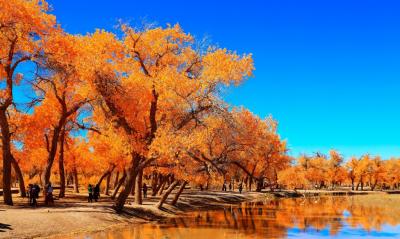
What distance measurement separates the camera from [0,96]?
31156 millimetres

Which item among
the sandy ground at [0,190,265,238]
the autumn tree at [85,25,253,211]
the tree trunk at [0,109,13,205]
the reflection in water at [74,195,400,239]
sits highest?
the autumn tree at [85,25,253,211]

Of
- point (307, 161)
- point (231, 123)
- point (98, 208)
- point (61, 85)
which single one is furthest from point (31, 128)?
point (307, 161)

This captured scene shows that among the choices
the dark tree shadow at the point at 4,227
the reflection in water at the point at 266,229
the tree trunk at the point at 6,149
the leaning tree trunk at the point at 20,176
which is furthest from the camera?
the leaning tree trunk at the point at 20,176

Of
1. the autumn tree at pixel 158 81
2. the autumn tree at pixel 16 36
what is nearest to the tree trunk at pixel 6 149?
the autumn tree at pixel 16 36

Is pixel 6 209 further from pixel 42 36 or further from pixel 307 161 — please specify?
pixel 307 161

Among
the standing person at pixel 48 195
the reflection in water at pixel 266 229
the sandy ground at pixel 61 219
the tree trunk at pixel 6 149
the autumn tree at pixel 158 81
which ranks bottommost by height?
the reflection in water at pixel 266 229

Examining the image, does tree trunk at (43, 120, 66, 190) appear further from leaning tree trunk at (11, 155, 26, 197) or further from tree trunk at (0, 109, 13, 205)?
leaning tree trunk at (11, 155, 26, 197)

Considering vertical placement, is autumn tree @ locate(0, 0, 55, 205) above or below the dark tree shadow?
above

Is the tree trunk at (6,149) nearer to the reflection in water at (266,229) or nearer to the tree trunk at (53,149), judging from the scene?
the tree trunk at (53,149)

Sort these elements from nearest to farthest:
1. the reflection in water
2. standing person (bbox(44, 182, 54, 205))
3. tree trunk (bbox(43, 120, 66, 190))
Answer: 1. the reflection in water
2. standing person (bbox(44, 182, 54, 205))
3. tree trunk (bbox(43, 120, 66, 190))

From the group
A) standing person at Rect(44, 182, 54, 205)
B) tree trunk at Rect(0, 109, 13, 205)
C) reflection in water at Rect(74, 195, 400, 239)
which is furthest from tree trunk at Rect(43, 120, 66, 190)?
reflection in water at Rect(74, 195, 400, 239)

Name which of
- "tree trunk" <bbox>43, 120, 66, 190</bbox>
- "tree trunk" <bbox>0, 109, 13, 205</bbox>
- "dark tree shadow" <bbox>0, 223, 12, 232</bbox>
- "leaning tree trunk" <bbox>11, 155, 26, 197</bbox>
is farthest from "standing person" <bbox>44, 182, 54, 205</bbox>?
"dark tree shadow" <bbox>0, 223, 12, 232</bbox>

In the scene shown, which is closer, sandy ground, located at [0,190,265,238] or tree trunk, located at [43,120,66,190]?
sandy ground, located at [0,190,265,238]

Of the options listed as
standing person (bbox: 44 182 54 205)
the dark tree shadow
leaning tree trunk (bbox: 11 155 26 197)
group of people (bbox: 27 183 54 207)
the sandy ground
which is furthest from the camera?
leaning tree trunk (bbox: 11 155 26 197)
